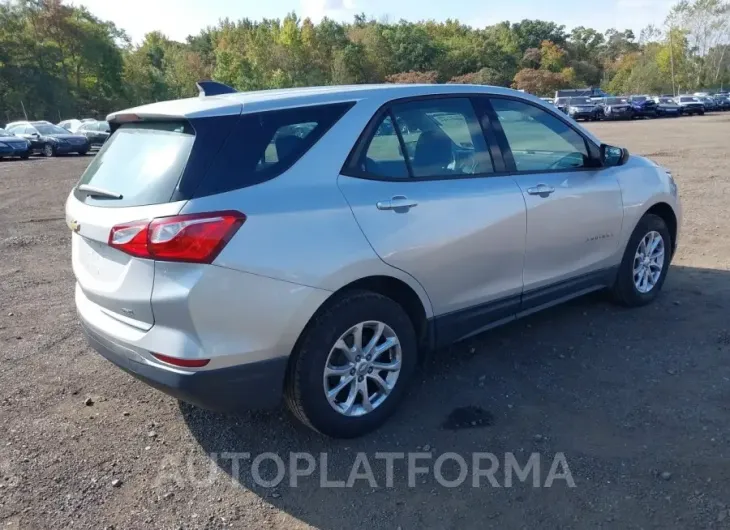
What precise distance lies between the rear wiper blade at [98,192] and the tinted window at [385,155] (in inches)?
50.0

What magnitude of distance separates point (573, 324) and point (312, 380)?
2587 mm

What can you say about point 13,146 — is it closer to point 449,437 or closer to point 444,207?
point 444,207

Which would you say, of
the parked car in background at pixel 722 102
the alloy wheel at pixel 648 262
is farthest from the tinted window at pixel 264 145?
the parked car in background at pixel 722 102

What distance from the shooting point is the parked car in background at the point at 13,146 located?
2559cm

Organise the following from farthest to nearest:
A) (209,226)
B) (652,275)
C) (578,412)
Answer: (652,275)
(578,412)
(209,226)

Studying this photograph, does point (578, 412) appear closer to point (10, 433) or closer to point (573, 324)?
point (573, 324)

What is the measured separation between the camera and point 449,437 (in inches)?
139

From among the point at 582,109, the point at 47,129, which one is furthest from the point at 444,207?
the point at 582,109

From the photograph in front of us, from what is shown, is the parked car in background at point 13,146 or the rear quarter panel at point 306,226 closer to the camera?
the rear quarter panel at point 306,226

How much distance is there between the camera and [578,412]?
3715 mm

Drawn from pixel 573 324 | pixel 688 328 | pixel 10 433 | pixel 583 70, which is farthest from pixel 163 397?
pixel 583 70

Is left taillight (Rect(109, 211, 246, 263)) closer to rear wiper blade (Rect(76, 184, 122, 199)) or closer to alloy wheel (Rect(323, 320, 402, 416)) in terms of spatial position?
rear wiper blade (Rect(76, 184, 122, 199))

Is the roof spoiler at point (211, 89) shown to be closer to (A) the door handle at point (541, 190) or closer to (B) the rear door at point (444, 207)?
(B) the rear door at point (444, 207)

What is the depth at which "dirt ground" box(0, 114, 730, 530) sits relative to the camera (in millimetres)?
2961
